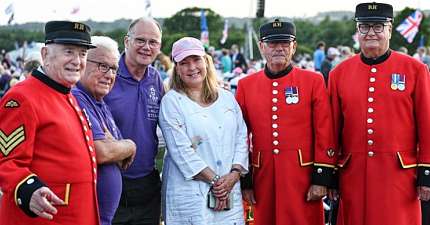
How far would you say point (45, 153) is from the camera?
3.26 metres

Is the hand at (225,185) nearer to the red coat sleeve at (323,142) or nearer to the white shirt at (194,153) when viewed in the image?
the white shirt at (194,153)

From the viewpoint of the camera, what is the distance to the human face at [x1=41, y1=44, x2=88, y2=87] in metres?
3.38

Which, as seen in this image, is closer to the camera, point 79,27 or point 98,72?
point 79,27

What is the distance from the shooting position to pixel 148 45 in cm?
442

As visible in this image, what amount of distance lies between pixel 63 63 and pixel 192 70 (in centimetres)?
111

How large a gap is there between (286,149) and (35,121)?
1.88 meters

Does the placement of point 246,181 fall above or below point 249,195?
above

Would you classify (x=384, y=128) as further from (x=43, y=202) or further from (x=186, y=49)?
(x=43, y=202)

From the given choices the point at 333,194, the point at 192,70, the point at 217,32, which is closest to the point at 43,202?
the point at 192,70

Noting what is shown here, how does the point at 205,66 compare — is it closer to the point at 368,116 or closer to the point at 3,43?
the point at 368,116

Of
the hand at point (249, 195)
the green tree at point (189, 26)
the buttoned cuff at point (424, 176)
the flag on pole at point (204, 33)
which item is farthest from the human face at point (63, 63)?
the green tree at point (189, 26)

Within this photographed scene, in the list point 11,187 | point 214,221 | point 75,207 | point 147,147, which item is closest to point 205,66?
point 147,147

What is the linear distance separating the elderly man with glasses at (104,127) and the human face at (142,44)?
45cm

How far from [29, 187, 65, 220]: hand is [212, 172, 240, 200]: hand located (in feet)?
4.38
